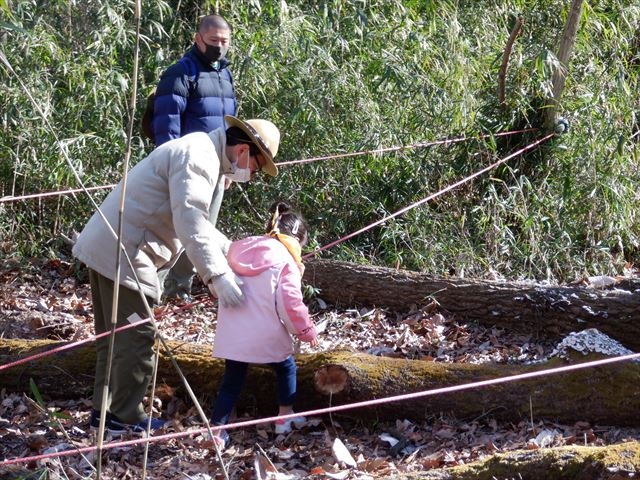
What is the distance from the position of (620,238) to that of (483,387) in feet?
11.3

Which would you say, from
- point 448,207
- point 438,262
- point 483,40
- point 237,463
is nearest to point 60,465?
point 237,463

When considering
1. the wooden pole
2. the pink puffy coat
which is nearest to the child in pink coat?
the pink puffy coat

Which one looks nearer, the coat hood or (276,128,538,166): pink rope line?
Result: the coat hood

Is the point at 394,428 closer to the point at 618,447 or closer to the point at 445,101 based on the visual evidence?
the point at 618,447

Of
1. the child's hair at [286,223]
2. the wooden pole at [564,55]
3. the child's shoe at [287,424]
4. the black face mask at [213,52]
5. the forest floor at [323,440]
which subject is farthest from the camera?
the wooden pole at [564,55]

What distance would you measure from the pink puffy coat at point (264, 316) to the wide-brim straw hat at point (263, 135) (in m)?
0.45

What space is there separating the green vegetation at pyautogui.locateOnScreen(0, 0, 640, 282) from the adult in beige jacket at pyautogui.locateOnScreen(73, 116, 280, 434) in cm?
270

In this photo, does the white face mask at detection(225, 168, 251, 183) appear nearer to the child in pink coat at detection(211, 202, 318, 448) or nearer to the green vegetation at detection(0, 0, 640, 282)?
the child in pink coat at detection(211, 202, 318, 448)

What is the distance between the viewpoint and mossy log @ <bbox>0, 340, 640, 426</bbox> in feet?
14.1

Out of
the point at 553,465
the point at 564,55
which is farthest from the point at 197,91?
the point at 553,465

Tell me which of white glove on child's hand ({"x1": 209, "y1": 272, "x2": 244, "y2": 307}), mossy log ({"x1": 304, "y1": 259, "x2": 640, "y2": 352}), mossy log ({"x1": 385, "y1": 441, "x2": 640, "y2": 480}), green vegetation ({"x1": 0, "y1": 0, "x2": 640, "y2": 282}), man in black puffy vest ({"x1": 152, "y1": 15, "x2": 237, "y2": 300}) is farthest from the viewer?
green vegetation ({"x1": 0, "y1": 0, "x2": 640, "y2": 282})

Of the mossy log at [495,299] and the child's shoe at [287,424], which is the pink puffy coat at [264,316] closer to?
the child's shoe at [287,424]

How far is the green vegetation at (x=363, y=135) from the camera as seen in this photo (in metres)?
7.21

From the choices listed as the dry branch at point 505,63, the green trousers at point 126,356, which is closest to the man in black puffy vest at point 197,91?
the green trousers at point 126,356
